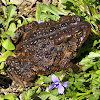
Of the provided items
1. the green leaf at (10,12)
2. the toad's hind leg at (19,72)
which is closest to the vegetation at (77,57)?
the green leaf at (10,12)

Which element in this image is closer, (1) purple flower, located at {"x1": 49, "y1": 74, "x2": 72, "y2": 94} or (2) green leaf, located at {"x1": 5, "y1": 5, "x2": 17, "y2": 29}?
(1) purple flower, located at {"x1": 49, "y1": 74, "x2": 72, "y2": 94}

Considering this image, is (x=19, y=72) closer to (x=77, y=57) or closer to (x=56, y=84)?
(x=56, y=84)

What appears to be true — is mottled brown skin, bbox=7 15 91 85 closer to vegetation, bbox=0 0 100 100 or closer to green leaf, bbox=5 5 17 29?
vegetation, bbox=0 0 100 100

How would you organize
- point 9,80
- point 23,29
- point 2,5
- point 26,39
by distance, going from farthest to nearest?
point 2,5, point 9,80, point 23,29, point 26,39

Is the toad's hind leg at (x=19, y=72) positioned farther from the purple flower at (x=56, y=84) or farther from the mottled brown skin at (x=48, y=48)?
the purple flower at (x=56, y=84)

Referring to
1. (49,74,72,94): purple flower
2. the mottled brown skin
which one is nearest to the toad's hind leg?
the mottled brown skin

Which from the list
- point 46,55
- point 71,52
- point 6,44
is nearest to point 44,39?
point 46,55

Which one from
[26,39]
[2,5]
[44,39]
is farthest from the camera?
[2,5]

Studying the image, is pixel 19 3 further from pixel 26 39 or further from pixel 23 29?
pixel 26 39

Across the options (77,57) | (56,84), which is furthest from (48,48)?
(77,57)
